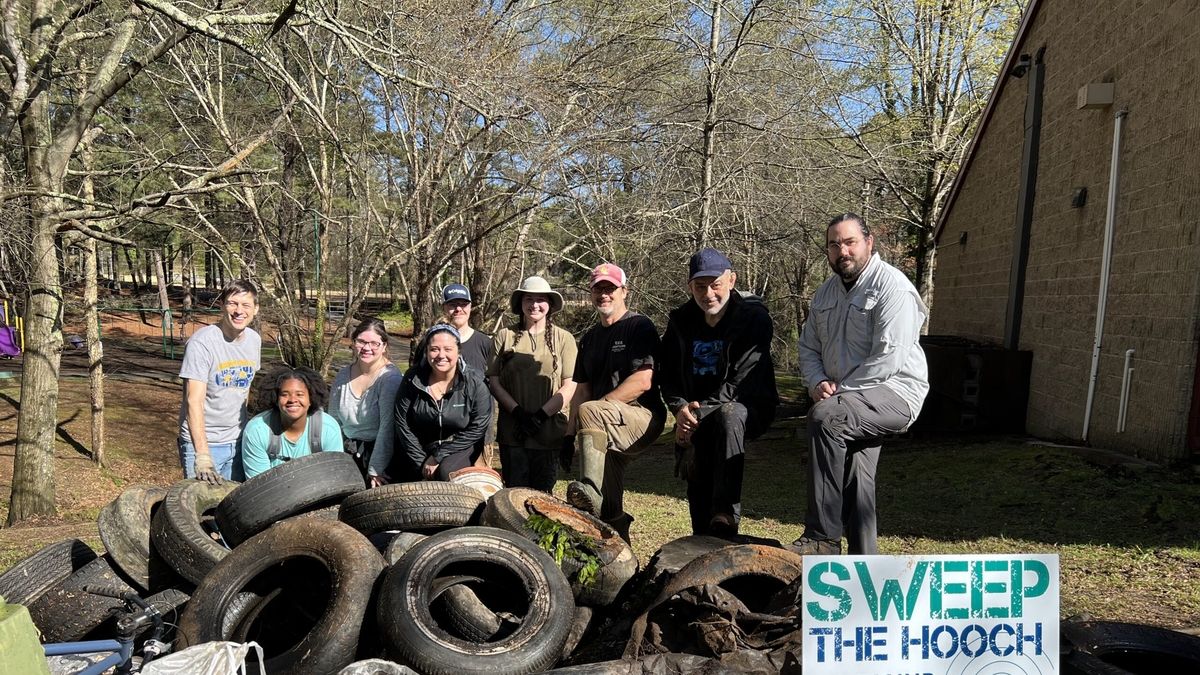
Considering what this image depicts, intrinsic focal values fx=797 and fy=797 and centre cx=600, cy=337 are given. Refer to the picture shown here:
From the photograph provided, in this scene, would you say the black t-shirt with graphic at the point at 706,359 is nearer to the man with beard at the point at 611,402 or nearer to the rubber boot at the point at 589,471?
the man with beard at the point at 611,402

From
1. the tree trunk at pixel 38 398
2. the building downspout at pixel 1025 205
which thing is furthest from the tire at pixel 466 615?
the building downspout at pixel 1025 205

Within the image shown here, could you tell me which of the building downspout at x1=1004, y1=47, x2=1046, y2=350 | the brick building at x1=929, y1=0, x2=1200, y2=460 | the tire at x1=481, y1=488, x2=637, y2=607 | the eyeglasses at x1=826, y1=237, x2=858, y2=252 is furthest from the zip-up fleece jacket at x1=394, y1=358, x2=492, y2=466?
the building downspout at x1=1004, y1=47, x2=1046, y2=350

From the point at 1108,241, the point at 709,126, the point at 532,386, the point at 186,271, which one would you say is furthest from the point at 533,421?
the point at 186,271

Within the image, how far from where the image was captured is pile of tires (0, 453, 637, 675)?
3750 millimetres

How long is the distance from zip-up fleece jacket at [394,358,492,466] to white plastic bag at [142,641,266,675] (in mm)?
2071

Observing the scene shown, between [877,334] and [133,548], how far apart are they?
4.32 metres

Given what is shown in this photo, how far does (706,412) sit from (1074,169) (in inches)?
333

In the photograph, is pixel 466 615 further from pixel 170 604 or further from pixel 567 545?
pixel 170 604

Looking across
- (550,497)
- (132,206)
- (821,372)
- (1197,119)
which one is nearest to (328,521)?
(550,497)

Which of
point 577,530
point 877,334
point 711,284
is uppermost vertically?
point 711,284

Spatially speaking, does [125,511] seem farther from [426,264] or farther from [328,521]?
[426,264]

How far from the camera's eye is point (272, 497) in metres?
4.60

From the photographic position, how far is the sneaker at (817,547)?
391cm

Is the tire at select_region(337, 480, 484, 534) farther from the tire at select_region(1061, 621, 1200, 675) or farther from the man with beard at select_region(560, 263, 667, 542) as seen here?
the tire at select_region(1061, 621, 1200, 675)
